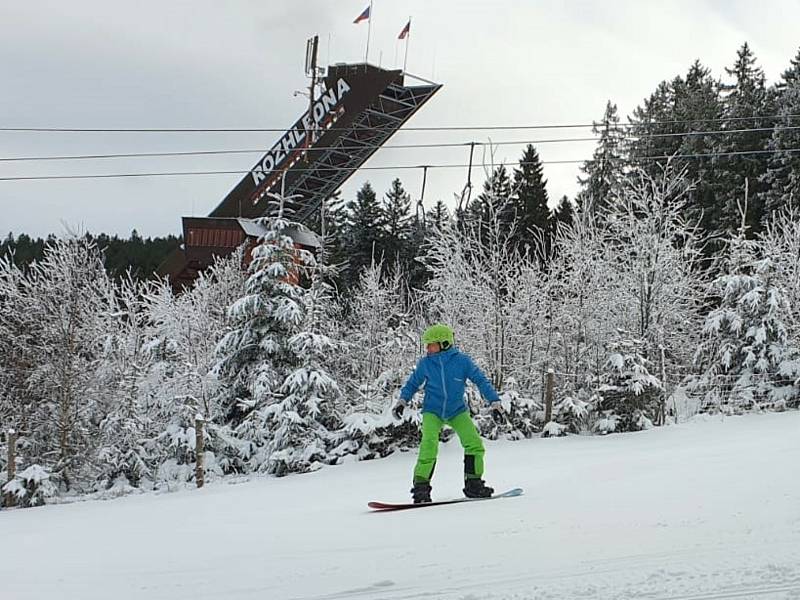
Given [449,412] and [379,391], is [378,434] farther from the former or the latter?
[449,412]

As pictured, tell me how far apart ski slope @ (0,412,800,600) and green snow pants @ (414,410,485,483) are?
0.50 m

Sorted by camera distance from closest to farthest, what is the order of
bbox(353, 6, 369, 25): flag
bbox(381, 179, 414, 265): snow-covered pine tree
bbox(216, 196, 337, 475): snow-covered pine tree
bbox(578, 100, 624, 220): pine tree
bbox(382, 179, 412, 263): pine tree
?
bbox(216, 196, 337, 475): snow-covered pine tree → bbox(353, 6, 369, 25): flag → bbox(381, 179, 414, 265): snow-covered pine tree → bbox(382, 179, 412, 263): pine tree → bbox(578, 100, 624, 220): pine tree

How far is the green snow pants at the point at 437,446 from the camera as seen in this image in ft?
22.1

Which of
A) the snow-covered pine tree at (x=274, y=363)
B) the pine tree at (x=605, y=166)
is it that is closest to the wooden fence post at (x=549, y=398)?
the snow-covered pine tree at (x=274, y=363)

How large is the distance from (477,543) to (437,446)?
2.05 meters

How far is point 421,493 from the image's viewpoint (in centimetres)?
668

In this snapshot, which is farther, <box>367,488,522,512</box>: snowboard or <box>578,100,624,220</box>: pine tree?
<box>578,100,624,220</box>: pine tree

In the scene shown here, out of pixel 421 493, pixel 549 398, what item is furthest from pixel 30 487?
pixel 421 493

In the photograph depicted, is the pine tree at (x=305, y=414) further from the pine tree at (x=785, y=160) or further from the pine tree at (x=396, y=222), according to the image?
the pine tree at (x=396, y=222)

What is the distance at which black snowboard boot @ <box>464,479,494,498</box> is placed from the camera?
6.70m

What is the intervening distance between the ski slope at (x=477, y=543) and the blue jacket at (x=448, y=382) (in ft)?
3.03

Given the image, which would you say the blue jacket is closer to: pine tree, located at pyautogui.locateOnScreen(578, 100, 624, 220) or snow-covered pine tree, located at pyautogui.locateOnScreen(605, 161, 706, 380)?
snow-covered pine tree, located at pyautogui.locateOnScreen(605, 161, 706, 380)

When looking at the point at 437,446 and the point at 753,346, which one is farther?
the point at 753,346

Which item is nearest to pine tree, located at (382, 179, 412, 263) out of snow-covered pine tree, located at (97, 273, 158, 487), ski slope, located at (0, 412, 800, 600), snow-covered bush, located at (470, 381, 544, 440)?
snow-covered pine tree, located at (97, 273, 158, 487)
